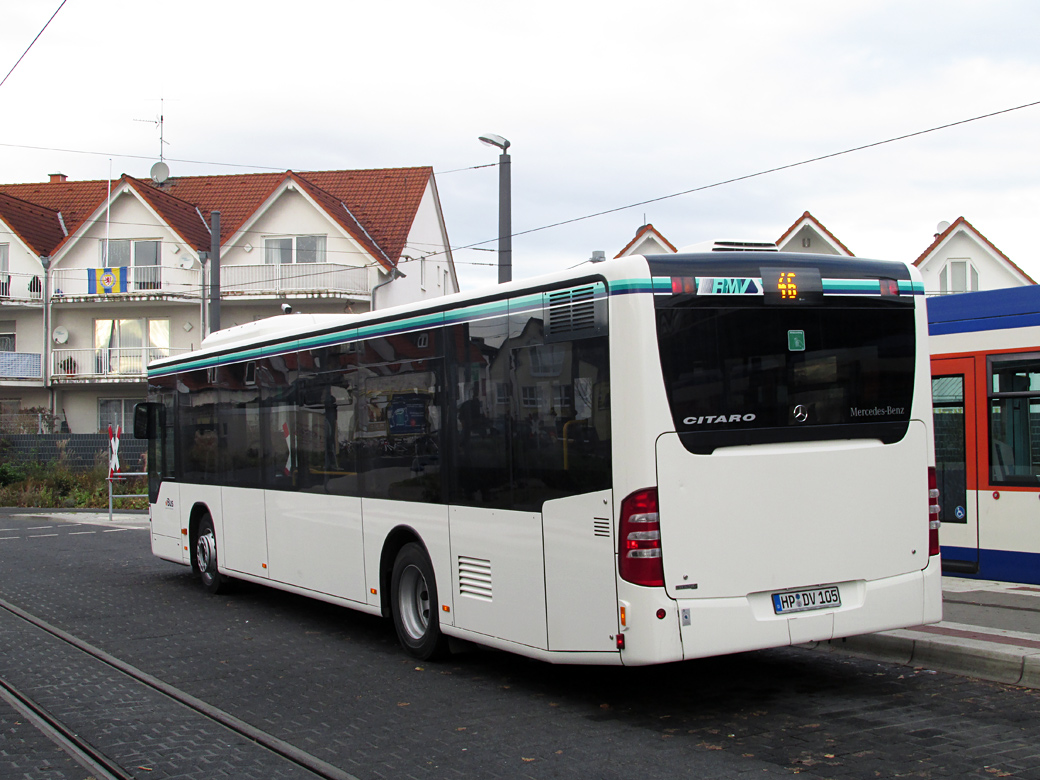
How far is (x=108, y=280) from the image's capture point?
42375 millimetres

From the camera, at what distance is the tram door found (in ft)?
36.6

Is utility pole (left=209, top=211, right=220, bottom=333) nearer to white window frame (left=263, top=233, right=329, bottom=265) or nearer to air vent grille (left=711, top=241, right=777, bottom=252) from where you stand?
white window frame (left=263, top=233, right=329, bottom=265)

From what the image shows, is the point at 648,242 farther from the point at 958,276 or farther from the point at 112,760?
the point at 112,760

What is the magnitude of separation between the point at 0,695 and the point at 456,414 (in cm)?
368

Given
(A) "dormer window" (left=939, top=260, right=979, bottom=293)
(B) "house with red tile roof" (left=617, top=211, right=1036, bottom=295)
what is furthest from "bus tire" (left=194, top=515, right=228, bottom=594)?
(A) "dormer window" (left=939, top=260, right=979, bottom=293)

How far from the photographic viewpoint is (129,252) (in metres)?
43.0

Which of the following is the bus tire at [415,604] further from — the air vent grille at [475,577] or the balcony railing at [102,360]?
the balcony railing at [102,360]

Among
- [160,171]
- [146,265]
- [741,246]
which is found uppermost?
[160,171]

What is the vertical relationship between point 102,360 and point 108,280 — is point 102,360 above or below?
below

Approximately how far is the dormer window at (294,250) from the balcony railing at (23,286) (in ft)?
30.6

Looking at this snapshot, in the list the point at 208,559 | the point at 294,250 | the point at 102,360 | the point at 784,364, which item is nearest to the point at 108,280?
the point at 102,360

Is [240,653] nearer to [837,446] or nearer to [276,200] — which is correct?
[837,446]

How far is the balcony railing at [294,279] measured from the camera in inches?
1583

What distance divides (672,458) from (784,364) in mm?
991
